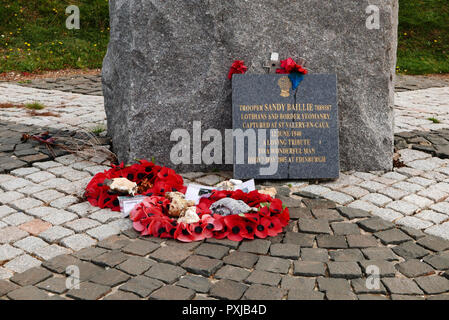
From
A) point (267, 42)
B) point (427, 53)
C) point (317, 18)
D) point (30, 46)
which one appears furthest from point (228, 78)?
point (427, 53)

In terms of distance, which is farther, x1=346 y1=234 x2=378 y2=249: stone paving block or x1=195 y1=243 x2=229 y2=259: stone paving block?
x1=346 y1=234 x2=378 y2=249: stone paving block

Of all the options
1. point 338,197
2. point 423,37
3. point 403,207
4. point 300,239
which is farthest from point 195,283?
point 423,37

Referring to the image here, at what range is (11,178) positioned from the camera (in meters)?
5.05

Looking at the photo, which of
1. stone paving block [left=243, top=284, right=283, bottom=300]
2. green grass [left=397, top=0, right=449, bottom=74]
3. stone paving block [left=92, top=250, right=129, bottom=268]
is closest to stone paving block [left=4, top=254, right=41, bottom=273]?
stone paving block [left=92, top=250, right=129, bottom=268]

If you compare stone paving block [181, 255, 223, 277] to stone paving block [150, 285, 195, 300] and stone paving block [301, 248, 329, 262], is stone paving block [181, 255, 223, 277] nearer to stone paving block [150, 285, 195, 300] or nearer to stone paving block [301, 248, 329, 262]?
stone paving block [150, 285, 195, 300]

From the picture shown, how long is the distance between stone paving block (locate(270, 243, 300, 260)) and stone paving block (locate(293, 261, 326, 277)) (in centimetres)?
10

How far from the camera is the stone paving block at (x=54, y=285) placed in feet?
10.4

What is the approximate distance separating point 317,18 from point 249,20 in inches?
27.0

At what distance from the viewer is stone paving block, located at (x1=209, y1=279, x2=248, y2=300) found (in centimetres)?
311

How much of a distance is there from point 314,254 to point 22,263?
2.08m

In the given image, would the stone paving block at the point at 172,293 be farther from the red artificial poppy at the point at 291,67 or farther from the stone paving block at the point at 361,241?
the red artificial poppy at the point at 291,67

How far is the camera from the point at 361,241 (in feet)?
12.5

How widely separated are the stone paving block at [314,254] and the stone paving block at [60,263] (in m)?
1.61
